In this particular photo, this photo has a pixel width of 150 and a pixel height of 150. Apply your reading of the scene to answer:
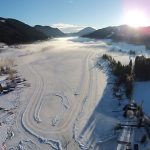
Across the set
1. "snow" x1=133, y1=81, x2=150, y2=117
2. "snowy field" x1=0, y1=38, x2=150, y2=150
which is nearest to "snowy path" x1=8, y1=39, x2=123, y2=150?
"snowy field" x1=0, y1=38, x2=150, y2=150

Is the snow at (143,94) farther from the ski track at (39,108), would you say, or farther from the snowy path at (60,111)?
the ski track at (39,108)

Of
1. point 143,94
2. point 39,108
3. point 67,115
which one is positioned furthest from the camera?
point 143,94

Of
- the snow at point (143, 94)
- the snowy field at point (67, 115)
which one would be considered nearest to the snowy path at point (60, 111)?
the snowy field at point (67, 115)

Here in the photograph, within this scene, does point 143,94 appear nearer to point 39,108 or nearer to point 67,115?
point 67,115

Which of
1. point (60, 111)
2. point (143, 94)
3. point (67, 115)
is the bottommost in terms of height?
point (67, 115)

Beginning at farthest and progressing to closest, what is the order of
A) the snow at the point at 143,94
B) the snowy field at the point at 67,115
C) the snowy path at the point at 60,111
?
the snow at the point at 143,94 < the snowy path at the point at 60,111 < the snowy field at the point at 67,115

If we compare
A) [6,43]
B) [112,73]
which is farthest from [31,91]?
[6,43]

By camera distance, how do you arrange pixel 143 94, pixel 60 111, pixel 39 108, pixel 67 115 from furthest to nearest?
1. pixel 143 94
2. pixel 39 108
3. pixel 60 111
4. pixel 67 115

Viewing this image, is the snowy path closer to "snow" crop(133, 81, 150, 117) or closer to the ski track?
the ski track

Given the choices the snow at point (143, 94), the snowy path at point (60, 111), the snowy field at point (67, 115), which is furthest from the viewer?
the snow at point (143, 94)

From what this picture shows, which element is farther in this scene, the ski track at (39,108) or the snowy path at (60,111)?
the snowy path at (60,111)

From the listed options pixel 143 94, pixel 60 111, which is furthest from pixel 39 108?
pixel 143 94
